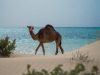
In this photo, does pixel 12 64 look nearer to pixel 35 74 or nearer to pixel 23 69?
pixel 23 69

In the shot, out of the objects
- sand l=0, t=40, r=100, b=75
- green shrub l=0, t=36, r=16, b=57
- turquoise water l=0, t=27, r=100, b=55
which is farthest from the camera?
turquoise water l=0, t=27, r=100, b=55

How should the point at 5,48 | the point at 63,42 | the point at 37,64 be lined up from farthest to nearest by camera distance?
the point at 63,42
the point at 5,48
the point at 37,64

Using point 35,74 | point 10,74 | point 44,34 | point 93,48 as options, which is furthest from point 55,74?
point 44,34

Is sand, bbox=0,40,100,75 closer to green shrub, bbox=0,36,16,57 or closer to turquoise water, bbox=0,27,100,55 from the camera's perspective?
green shrub, bbox=0,36,16,57

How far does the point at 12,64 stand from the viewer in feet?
26.1

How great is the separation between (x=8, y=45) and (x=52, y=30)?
144cm

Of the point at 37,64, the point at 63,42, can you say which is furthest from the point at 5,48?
the point at 63,42

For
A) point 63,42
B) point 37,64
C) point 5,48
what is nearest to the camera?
point 37,64

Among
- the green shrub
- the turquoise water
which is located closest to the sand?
the green shrub

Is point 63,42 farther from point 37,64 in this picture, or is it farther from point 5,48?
point 37,64

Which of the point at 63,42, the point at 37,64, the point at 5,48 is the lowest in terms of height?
the point at 63,42

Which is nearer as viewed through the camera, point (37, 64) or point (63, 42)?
point (37, 64)

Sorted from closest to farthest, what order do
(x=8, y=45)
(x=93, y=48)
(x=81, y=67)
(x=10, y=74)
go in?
(x=81, y=67), (x=10, y=74), (x=93, y=48), (x=8, y=45)

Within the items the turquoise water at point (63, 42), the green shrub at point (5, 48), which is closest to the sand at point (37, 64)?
the green shrub at point (5, 48)
